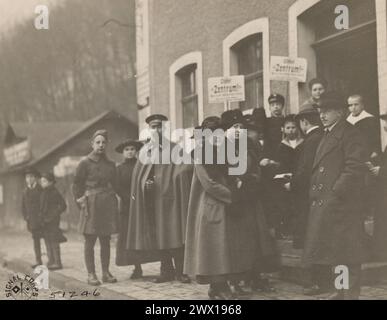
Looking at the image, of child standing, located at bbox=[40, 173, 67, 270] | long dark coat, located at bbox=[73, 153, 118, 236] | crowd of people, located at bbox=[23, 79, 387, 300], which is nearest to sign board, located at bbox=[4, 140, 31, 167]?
child standing, located at bbox=[40, 173, 67, 270]

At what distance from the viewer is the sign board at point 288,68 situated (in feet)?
22.5

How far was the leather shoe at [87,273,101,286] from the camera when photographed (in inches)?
263

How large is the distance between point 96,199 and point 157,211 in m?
0.69

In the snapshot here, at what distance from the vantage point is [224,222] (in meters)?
5.57

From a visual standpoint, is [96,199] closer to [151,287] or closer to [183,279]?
[151,287]

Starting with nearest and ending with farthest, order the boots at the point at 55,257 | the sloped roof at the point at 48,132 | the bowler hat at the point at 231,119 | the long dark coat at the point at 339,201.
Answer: the long dark coat at the point at 339,201 < the bowler hat at the point at 231,119 < the boots at the point at 55,257 < the sloped roof at the point at 48,132

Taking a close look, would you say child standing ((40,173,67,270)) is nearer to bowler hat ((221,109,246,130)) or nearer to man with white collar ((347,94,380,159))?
bowler hat ((221,109,246,130))

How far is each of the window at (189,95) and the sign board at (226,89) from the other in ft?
7.91

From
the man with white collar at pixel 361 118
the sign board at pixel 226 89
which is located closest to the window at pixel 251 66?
the sign board at pixel 226 89

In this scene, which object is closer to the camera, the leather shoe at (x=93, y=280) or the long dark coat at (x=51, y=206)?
the leather shoe at (x=93, y=280)

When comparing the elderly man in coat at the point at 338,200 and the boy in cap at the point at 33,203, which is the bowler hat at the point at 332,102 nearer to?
the elderly man in coat at the point at 338,200

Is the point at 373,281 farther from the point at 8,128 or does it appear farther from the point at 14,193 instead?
the point at 14,193

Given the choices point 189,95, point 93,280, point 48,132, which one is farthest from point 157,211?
point 48,132
